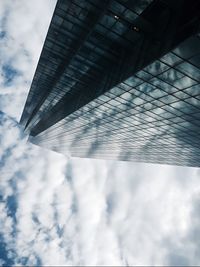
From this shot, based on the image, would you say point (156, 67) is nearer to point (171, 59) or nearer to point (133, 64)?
point (171, 59)

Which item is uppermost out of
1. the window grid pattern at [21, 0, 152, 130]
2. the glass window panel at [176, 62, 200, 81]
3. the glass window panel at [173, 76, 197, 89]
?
the window grid pattern at [21, 0, 152, 130]

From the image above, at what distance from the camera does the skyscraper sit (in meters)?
18.6

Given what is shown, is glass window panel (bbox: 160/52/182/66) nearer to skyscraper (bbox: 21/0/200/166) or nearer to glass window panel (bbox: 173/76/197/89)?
skyscraper (bbox: 21/0/200/166)

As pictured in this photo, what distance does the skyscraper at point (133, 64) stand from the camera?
734 inches

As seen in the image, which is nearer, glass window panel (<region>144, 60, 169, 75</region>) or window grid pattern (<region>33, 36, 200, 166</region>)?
glass window panel (<region>144, 60, 169, 75</region>)

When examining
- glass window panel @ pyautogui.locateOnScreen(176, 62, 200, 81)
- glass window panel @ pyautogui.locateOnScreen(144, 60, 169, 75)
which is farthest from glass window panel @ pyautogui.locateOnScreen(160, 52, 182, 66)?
glass window panel @ pyautogui.locateOnScreen(144, 60, 169, 75)

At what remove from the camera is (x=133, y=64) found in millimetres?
23797

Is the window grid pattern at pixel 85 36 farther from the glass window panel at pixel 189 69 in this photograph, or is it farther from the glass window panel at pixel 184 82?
the glass window panel at pixel 184 82

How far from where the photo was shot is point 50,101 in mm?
62031

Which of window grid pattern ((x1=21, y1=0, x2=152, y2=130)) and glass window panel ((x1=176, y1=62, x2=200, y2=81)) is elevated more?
window grid pattern ((x1=21, y1=0, x2=152, y2=130))

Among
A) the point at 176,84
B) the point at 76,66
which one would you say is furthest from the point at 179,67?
the point at 76,66

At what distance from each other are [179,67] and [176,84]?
2892 millimetres

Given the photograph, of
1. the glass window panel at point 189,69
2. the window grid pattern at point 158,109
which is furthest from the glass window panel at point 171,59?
the glass window panel at point 189,69

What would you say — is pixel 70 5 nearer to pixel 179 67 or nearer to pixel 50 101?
pixel 179 67
